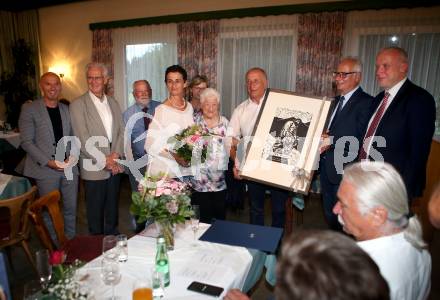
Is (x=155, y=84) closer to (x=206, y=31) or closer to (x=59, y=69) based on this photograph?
(x=206, y=31)

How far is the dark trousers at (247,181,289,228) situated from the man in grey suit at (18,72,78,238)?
1795 millimetres

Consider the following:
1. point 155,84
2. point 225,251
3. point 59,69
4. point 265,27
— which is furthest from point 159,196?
point 59,69

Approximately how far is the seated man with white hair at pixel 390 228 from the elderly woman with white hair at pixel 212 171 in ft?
5.09

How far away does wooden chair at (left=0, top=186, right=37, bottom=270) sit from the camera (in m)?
2.61

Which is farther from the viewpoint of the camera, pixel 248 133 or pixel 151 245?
pixel 248 133

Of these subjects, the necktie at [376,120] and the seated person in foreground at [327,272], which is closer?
the seated person in foreground at [327,272]

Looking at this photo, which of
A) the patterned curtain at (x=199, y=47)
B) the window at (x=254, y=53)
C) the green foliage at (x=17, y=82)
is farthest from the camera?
the green foliage at (x=17, y=82)

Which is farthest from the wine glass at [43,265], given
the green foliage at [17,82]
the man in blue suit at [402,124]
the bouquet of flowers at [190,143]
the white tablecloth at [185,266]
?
the green foliage at [17,82]

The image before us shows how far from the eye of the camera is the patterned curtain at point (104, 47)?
280 inches

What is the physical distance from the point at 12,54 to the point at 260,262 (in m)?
8.28

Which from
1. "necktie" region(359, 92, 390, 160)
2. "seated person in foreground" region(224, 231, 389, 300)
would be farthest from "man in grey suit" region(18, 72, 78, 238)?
"seated person in foreground" region(224, 231, 389, 300)

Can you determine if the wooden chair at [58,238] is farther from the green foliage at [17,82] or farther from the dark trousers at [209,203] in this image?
the green foliage at [17,82]

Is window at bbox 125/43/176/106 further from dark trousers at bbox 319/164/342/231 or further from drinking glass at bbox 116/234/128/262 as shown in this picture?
drinking glass at bbox 116/234/128/262

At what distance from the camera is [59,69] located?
786cm
